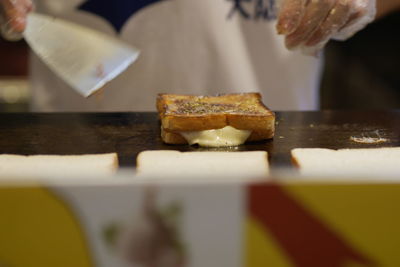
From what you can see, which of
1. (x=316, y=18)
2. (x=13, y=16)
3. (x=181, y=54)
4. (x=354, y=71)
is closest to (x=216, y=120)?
(x=316, y=18)

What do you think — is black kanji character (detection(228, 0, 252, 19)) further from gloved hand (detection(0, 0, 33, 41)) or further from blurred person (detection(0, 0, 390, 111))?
gloved hand (detection(0, 0, 33, 41))

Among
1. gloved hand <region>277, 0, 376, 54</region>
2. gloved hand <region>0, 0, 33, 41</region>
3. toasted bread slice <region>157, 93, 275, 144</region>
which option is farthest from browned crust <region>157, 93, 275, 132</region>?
gloved hand <region>0, 0, 33, 41</region>

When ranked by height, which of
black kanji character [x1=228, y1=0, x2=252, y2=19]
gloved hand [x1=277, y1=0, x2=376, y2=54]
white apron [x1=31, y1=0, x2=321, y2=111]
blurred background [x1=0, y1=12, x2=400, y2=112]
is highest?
gloved hand [x1=277, y1=0, x2=376, y2=54]

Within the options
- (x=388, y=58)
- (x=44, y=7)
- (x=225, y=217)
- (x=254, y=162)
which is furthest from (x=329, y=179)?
(x=388, y=58)

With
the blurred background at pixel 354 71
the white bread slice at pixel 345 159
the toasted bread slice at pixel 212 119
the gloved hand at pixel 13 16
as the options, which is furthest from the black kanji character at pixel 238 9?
the blurred background at pixel 354 71

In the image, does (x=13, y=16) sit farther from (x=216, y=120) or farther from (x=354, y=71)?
(x=354, y=71)

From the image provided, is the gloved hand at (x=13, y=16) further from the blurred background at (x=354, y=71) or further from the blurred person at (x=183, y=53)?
the blurred background at (x=354, y=71)

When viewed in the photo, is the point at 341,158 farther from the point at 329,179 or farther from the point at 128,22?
the point at 128,22
